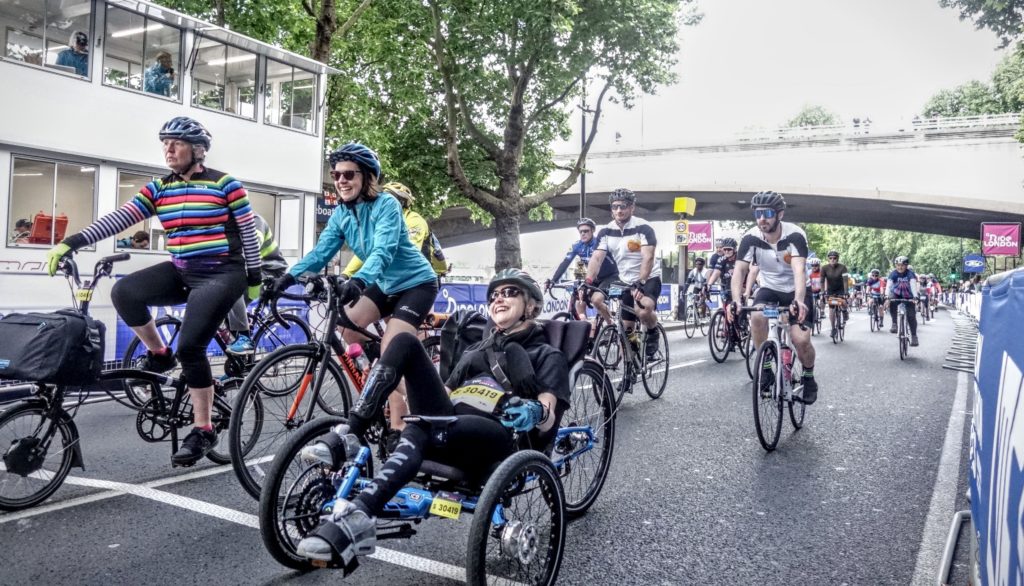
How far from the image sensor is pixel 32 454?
3.94m

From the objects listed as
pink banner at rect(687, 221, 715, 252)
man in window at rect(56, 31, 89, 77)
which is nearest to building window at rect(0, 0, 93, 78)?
man in window at rect(56, 31, 89, 77)

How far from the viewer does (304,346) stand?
4102 millimetres

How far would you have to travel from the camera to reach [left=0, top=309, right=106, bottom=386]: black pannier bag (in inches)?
149

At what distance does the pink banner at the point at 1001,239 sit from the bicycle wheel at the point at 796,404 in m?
32.2

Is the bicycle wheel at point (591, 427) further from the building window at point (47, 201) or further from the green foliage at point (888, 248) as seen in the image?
the green foliage at point (888, 248)

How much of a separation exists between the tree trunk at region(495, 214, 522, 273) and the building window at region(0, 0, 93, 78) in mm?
12078

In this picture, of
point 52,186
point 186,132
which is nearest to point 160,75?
point 52,186

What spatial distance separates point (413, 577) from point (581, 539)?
0.96m

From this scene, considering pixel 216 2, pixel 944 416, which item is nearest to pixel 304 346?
pixel 944 416

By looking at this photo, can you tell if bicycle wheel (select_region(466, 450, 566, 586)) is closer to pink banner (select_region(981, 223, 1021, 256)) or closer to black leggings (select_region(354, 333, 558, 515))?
black leggings (select_region(354, 333, 558, 515))

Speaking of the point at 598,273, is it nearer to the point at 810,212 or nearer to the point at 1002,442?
the point at 1002,442

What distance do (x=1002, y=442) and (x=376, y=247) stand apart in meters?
2.96

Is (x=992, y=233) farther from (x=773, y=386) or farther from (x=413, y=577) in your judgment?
(x=413, y=577)

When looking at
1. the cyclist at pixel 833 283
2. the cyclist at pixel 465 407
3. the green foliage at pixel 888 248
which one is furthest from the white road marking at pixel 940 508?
the green foliage at pixel 888 248
